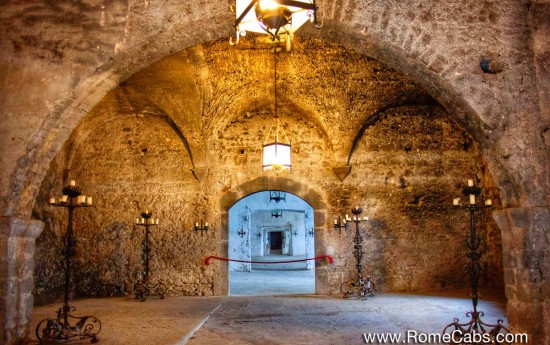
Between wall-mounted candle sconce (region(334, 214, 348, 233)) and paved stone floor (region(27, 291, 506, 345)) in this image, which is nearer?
paved stone floor (region(27, 291, 506, 345))

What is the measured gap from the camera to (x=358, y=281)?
26.2 ft

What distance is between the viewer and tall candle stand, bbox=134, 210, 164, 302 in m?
7.83

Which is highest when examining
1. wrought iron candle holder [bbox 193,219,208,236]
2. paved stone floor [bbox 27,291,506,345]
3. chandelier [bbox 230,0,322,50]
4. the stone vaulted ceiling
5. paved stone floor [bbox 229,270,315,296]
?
the stone vaulted ceiling

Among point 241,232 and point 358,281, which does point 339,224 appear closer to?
point 358,281

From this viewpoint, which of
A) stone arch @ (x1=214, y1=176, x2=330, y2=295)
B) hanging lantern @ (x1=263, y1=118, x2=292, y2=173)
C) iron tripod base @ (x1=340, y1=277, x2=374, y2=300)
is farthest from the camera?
stone arch @ (x1=214, y1=176, x2=330, y2=295)

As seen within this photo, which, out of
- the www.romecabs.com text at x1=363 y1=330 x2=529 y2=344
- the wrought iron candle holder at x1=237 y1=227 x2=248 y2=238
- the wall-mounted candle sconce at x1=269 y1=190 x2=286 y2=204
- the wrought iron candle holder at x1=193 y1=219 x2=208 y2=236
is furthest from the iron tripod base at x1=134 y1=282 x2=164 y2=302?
the wall-mounted candle sconce at x1=269 y1=190 x2=286 y2=204

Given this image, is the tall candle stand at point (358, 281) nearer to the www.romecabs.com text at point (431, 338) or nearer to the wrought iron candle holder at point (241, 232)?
the www.romecabs.com text at point (431, 338)

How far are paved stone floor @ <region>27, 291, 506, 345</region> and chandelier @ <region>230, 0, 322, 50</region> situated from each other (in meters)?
3.18

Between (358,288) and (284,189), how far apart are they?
2.38 m

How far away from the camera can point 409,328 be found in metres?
4.97

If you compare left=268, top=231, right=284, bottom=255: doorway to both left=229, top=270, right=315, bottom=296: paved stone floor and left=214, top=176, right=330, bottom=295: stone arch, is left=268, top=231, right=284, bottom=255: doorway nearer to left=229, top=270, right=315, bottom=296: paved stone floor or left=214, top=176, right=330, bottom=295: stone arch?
left=229, top=270, right=315, bottom=296: paved stone floor

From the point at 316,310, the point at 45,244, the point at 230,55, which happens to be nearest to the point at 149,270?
the point at 45,244

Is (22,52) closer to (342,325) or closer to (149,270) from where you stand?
(342,325)

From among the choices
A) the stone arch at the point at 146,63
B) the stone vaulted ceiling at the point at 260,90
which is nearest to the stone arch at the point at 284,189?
the stone vaulted ceiling at the point at 260,90
